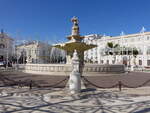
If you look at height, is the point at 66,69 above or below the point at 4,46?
below

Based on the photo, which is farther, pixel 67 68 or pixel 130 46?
pixel 130 46

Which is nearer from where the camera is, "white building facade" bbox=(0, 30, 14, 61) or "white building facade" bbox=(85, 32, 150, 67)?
"white building facade" bbox=(85, 32, 150, 67)

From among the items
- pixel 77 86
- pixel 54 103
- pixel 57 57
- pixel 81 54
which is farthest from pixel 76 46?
pixel 57 57

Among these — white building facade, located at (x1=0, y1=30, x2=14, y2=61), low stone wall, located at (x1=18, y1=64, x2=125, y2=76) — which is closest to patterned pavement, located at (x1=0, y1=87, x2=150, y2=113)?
low stone wall, located at (x1=18, y1=64, x2=125, y2=76)

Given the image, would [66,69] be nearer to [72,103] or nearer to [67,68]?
[67,68]

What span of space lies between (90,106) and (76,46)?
12457 mm

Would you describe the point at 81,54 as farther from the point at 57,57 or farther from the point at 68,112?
the point at 57,57

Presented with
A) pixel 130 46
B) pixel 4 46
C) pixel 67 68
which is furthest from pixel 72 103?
pixel 4 46

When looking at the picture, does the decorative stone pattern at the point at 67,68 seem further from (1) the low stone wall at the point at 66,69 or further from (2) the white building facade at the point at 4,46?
(2) the white building facade at the point at 4,46

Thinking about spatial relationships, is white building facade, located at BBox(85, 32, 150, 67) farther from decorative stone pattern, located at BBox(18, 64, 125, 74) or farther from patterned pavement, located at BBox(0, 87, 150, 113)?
patterned pavement, located at BBox(0, 87, 150, 113)

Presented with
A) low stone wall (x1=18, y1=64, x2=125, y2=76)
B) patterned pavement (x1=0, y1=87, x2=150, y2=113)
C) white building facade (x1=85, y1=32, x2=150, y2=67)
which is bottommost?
patterned pavement (x1=0, y1=87, x2=150, y2=113)

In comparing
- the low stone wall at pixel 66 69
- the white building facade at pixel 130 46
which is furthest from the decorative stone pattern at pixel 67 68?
the white building facade at pixel 130 46

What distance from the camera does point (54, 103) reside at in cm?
691

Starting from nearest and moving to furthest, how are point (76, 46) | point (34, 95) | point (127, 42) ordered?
1. point (34, 95)
2. point (76, 46)
3. point (127, 42)
